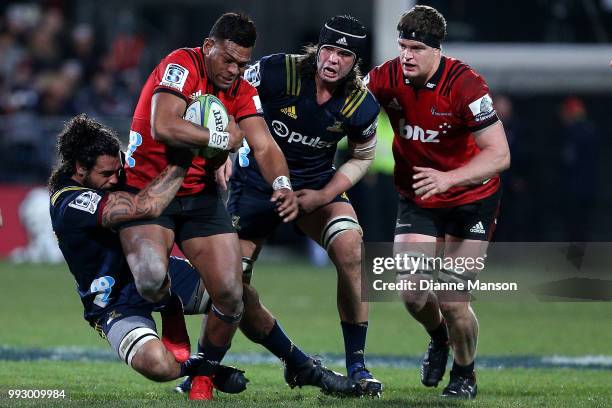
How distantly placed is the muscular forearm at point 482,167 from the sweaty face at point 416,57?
0.68 metres

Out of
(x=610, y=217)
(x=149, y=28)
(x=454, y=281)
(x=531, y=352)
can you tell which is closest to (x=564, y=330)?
(x=531, y=352)

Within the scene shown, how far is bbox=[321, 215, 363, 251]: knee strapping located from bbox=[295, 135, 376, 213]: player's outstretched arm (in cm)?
14

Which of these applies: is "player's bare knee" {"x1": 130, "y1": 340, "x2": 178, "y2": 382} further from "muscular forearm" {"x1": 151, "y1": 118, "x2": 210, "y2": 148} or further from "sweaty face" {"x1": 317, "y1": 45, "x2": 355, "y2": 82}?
"sweaty face" {"x1": 317, "y1": 45, "x2": 355, "y2": 82}

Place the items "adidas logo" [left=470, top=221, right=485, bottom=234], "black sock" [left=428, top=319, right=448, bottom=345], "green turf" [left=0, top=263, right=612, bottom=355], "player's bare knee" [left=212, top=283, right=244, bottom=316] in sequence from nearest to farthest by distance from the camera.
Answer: "player's bare knee" [left=212, top=283, right=244, bottom=316] → "adidas logo" [left=470, top=221, right=485, bottom=234] → "black sock" [left=428, top=319, right=448, bottom=345] → "green turf" [left=0, top=263, right=612, bottom=355]

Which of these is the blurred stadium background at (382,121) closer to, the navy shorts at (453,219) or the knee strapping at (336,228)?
the navy shorts at (453,219)

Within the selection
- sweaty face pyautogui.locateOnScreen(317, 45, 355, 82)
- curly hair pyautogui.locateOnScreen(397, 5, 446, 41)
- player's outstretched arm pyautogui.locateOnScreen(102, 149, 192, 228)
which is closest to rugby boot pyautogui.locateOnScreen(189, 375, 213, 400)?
player's outstretched arm pyautogui.locateOnScreen(102, 149, 192, 228)

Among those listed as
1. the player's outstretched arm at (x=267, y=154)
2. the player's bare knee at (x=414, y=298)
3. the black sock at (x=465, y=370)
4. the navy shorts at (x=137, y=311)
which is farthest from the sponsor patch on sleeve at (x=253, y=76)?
the black sock at (x=465, y=370)

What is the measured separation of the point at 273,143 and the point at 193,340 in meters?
3.33

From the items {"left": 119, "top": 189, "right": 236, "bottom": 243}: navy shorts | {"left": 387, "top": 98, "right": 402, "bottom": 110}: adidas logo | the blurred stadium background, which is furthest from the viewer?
the blurred stadium background

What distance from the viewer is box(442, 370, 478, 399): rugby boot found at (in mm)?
7500

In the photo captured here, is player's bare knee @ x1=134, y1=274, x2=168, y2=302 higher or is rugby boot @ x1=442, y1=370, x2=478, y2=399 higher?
player's bare knee @ x1=134, y1=274, x2=168, y2=302

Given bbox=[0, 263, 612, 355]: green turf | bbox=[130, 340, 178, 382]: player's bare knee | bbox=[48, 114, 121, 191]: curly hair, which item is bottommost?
bbox=[0, 263, 612, 355]: green turf

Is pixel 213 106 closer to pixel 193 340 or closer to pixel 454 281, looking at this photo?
pixel 454 281

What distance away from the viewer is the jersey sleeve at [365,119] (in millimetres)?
7562
